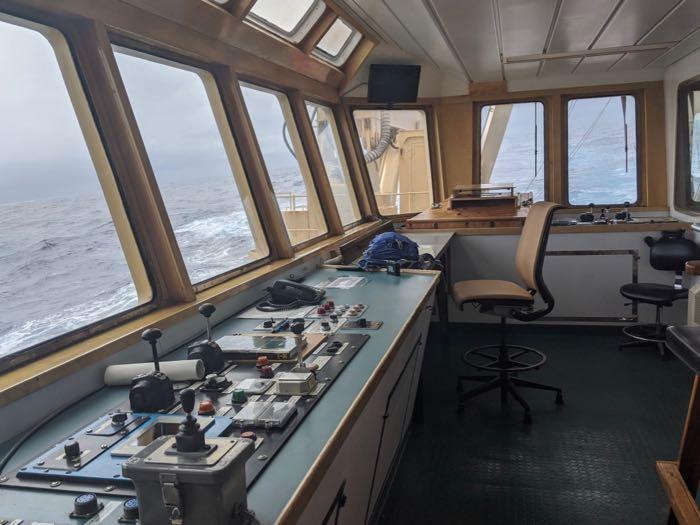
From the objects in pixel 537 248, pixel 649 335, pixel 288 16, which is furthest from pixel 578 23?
pixel 649 335

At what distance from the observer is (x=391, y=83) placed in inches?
203

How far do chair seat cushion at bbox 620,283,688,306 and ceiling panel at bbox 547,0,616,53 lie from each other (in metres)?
1.79

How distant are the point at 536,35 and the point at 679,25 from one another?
32.7 inches

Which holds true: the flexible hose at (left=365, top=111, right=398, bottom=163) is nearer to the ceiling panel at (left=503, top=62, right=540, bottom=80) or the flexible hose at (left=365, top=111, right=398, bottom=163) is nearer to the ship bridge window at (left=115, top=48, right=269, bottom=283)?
the ceiling panel at (left=503, top=62, right=540, bottom=80)

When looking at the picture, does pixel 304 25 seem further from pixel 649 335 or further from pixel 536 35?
pixel 649 335

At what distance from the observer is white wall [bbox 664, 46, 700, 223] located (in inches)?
176

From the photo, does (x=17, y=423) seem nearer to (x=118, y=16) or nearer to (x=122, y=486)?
(x=122, y=486)

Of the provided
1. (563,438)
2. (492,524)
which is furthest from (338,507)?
(563,438)

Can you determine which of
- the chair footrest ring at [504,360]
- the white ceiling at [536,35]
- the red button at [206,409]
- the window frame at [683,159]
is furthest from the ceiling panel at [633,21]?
the red button at [206,409]

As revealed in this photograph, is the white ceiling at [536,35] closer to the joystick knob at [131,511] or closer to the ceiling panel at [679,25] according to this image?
the ceiling panel at [679,25]

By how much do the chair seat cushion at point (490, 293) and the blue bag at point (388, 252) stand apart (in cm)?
37

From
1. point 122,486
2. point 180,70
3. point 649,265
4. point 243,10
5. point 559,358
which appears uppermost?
point 243,10

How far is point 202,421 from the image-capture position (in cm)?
127

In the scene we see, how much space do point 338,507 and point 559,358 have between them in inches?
119
